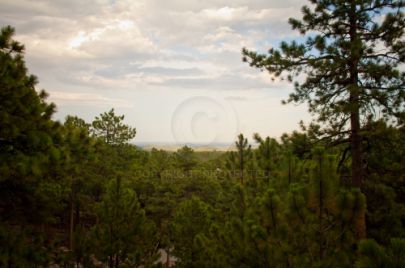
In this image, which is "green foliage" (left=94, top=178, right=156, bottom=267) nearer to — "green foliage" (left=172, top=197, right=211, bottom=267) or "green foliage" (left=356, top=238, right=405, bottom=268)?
"green foliage" (left=172, top=197, right=211, bottom=267)

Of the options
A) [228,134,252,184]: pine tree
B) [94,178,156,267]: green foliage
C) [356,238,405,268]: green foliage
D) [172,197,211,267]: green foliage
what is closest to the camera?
[356,238,405,268]: green foliage

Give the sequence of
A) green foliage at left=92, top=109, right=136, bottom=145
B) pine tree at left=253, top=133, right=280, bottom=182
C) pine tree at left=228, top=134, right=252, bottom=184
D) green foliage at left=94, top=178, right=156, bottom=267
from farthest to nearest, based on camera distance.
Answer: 1. green foliage at left=92, top=109, right=136, bottom=145
2. pine tree at left=228, top=134, right=252, bottom=184
3. green foliage at left=94, top=178, right=156, bottom=267
4. pine tree at left=253, top=133, right=280, bottom=182

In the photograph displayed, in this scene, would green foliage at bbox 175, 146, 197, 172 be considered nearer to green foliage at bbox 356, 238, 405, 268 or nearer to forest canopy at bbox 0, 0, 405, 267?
forest canopy at bbox 0, 0, 405, 267

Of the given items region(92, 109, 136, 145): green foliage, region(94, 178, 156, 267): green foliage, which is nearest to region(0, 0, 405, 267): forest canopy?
region(94, 178, 156, 267): green foliage

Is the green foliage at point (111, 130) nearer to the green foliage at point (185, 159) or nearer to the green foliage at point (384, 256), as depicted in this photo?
the green foliage at point (185, 159)

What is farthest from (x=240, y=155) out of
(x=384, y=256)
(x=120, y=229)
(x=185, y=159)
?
(x=185, y=159)

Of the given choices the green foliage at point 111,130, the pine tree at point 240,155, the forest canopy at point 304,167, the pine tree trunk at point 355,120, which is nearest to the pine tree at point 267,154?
the forest canopy at point 304,167

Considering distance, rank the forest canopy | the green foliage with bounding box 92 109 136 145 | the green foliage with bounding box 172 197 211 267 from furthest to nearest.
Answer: the green foliage with bounding box 92 109 136 145 < the green foliage with bounding box 172 197 211 267 < the forest canopy

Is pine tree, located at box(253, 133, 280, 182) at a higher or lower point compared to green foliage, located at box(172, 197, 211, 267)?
higher

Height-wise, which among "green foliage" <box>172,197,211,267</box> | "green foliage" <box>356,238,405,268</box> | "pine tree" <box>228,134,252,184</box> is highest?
"pine tree" <box>228,134,252,184</box>

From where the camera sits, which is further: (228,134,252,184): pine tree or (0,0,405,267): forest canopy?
(228,134,252,184): pine tree

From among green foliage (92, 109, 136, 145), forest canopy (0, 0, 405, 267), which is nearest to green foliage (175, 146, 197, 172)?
green foliage (92, 109, 136, 145)

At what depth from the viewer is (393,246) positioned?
3.76 m

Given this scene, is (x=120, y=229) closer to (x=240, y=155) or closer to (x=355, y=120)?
(x=240, y=155)
